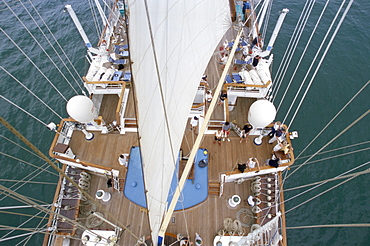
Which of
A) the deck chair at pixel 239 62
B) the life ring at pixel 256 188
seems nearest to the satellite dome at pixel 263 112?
the life ring at pixel 256 188

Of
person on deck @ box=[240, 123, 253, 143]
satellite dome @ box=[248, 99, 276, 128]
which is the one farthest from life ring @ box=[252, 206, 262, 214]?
satellite dome @ box=[248, 99, 276, 128]

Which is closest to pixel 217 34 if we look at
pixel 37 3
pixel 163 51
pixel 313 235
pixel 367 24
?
pixel 163 51

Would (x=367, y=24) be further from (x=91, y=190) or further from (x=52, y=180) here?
(x=52, y=180)

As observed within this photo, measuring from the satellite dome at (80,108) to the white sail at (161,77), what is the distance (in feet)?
21.3

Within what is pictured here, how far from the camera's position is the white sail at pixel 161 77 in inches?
162

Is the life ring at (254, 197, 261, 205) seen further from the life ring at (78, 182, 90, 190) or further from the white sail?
the life ring at (78, 182, 90, 190)

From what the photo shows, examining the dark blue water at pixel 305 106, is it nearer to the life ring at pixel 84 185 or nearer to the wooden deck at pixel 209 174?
the wooden deck at pixel 209 174

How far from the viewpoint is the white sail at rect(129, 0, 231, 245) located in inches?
162

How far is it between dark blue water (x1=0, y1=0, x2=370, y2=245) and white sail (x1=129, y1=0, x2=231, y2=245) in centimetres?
1164

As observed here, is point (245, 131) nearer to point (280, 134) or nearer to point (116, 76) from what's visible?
point (280, 134)

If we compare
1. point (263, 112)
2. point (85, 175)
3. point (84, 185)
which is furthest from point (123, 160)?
point (263, 112)

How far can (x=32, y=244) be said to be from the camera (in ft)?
42.9

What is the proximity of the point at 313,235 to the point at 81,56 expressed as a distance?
2377 cm

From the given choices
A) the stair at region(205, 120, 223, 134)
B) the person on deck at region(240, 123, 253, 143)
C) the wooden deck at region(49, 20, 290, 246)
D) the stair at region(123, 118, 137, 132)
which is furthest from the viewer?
the stair at region(123, 118, 137, 132)
